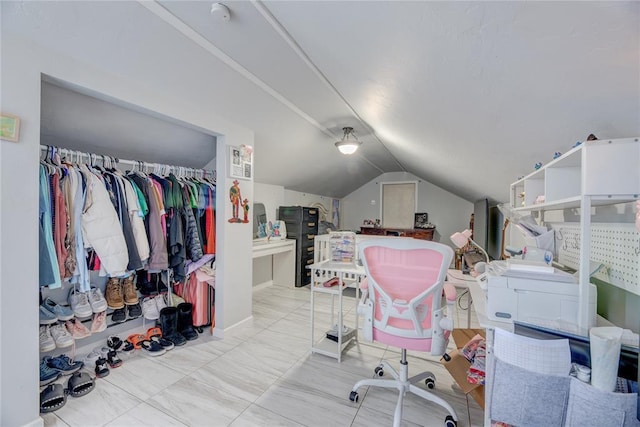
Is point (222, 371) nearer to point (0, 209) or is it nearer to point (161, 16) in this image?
point (0, 209)

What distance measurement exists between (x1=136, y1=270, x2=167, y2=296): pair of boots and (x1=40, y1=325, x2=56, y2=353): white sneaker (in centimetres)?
73

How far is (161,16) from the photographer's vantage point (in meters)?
1.46

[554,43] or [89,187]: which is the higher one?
[554,43]

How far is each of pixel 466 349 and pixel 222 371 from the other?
182cm

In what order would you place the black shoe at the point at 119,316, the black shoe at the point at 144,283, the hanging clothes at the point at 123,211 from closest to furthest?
the hanging clothes at the point at 123,211, the black shoe at the point at 119,316, the black shoe at the point at 144,283

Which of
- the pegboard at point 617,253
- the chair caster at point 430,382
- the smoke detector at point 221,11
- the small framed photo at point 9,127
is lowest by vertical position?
Result: the chair caster at point 430,382

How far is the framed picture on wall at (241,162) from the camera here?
2.54 meters

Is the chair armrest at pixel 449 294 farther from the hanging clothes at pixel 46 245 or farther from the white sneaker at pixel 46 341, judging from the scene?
the white sneaker at pixel 46 341

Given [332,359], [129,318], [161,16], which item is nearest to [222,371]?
→ [332,359]

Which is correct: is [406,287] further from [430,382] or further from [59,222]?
[59,222]

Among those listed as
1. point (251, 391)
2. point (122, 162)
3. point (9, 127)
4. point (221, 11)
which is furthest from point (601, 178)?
point (122, 162)

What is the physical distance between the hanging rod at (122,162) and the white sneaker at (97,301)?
111 cm

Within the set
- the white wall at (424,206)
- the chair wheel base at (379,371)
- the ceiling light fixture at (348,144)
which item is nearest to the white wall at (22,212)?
the chair wheel base at (379,371)

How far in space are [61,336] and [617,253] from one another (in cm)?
358
